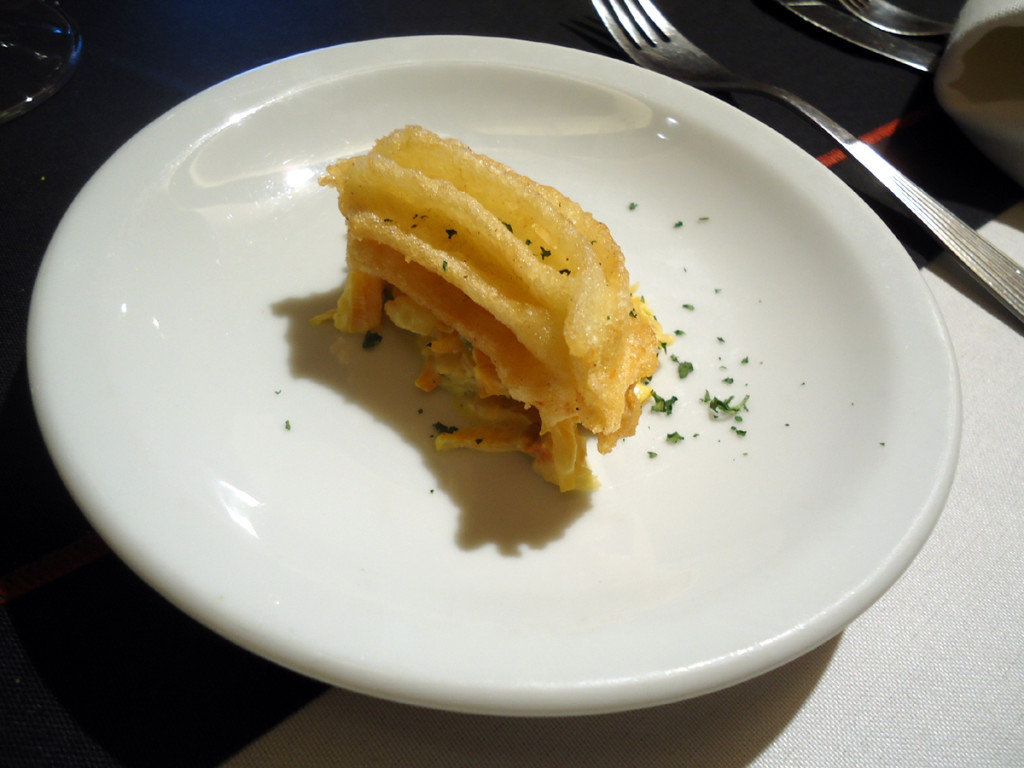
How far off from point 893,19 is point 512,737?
3659mm

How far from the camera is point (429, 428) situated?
1.75 metres

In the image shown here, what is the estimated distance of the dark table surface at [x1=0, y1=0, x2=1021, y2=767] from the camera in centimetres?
129

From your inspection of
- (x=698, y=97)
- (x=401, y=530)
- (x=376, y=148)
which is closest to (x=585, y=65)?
(x=698, y=97)

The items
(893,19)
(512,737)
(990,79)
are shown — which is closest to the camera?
(512,737)

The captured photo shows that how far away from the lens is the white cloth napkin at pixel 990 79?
2.48 metres

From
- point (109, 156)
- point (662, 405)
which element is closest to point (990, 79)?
point (662, 405)

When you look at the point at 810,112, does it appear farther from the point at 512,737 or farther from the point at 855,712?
the point at 512,737

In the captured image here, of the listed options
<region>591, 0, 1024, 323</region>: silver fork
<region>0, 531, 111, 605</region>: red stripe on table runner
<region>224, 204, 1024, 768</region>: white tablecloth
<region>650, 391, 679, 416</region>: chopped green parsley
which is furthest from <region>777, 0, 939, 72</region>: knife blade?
<region>0, 531, 111, 605</region>: red stripe on table runner

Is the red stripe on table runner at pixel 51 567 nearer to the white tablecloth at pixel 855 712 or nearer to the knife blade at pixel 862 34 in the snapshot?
the white tablecloth at pixel 855 712

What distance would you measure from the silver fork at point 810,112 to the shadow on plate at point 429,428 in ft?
5.41

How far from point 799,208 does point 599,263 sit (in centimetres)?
83

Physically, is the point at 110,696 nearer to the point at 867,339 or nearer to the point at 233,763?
the point at 233,763

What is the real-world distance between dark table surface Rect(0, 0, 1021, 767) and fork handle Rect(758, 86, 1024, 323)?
3.7 inches

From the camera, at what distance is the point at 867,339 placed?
1.75 m
